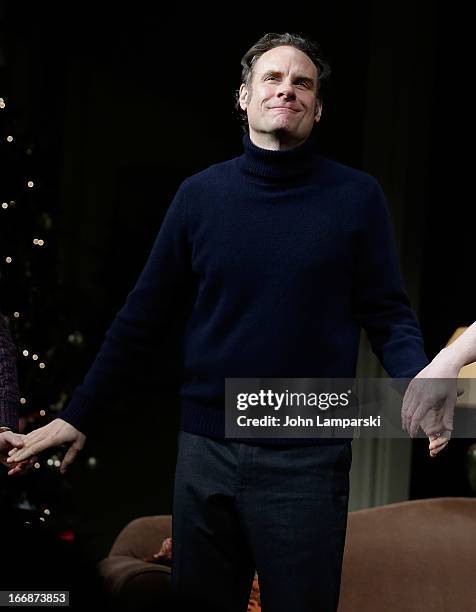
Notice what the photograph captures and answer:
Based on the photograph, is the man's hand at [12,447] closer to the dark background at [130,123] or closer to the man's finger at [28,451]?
the man's finger at [28,451]

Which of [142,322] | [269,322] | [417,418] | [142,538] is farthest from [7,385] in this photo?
[142,538]

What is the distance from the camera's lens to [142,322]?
203 cm

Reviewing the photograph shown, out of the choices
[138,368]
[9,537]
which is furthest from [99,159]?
[9,537]

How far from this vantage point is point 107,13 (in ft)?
21.9

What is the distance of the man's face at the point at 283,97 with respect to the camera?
1923 millimetres

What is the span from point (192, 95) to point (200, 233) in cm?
499

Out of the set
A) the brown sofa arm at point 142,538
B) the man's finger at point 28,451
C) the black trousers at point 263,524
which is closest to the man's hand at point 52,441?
the man's finger at point 28,451

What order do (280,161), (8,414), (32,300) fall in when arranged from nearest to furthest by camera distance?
(280,161), (8,414), (32,300)

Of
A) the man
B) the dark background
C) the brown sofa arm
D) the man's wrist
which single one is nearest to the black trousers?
the man

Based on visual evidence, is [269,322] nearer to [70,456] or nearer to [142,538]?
[70,456]

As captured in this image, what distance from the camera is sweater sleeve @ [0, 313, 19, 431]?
207 centimetres

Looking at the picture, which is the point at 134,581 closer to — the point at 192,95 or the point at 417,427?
the point at 417,427

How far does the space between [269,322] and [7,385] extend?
566 mm

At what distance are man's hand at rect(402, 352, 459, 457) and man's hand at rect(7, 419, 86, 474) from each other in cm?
63
